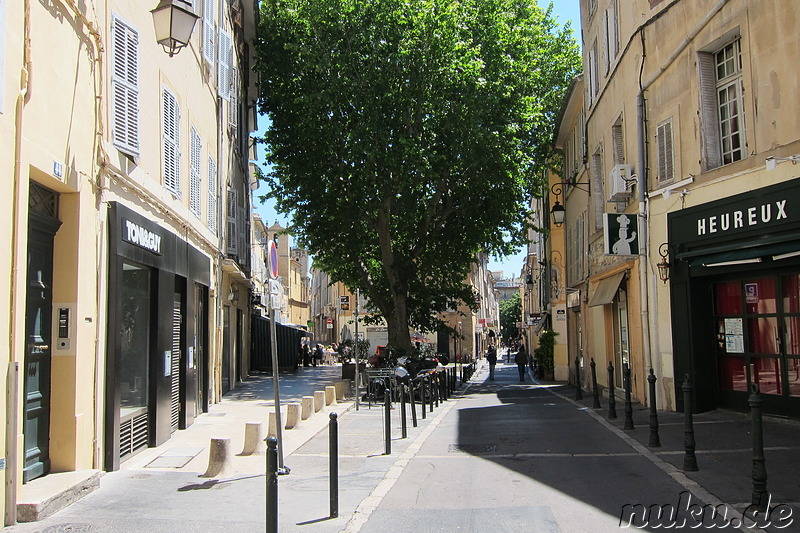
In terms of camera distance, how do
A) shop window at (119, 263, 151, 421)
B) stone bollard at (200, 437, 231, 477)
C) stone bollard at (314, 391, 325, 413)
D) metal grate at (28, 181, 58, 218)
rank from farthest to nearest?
stone bollard at (314, 391, 325, 413) → shop window at (119, 263, 151, 421) → stone bollard at (200, 437, 231, 477) → metal grate at (28, 181, 58, 218)

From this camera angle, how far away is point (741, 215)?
11.1 metres

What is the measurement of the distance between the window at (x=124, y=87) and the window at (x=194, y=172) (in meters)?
4.04

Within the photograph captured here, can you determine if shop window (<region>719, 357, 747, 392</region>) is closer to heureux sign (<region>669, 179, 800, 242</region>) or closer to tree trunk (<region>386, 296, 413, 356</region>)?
heureux sign (<region>669, 179, 800, 242</region>)

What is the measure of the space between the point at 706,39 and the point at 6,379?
11.4m

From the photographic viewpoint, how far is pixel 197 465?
9195mm

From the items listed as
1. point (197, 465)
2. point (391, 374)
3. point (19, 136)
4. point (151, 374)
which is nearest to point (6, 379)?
point (19, 136)

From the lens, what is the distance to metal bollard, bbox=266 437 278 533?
16.4 ft

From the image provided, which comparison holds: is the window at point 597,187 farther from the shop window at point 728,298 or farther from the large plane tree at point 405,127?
the shop window at point 728,298

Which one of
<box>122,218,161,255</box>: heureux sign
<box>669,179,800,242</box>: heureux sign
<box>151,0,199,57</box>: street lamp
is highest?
<box>151,0,199,57</box>: street lamp

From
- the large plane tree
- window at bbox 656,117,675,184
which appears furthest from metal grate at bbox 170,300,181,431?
the large plane tree

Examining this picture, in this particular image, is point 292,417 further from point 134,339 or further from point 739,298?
point 739,298

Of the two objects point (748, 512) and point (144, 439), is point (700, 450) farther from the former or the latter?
point (144, 439)

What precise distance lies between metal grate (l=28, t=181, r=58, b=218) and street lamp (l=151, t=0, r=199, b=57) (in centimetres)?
292

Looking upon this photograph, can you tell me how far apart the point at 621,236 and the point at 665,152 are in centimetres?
181
